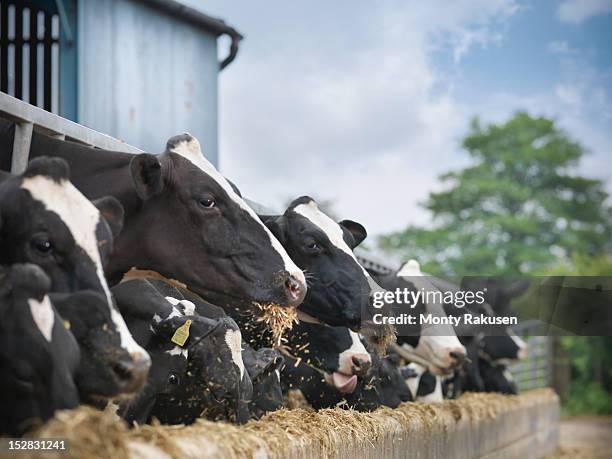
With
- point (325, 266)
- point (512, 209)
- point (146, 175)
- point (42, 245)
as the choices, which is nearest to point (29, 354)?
point (42, 245)

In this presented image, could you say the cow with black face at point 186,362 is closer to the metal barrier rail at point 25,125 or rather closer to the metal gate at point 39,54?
the metal barrier rail at point 25,125

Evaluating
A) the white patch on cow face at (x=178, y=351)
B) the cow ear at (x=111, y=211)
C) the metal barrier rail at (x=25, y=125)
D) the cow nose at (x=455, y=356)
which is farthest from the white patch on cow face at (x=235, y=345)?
the cow nose at (x=455, y=356)

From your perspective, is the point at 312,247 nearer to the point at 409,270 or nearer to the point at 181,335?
the point at 181,335

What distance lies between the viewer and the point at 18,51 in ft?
36.1

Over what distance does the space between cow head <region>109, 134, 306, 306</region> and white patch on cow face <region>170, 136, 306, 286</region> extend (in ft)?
0.06

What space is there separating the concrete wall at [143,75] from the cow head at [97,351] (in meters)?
7.20

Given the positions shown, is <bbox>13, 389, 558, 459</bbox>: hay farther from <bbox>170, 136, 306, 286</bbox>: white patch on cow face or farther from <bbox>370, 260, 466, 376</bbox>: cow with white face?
<bbox>170, 136, 306, 286</bbox>: white patch on cow face

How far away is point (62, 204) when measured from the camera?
402 cm

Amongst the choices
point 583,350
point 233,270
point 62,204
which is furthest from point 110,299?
point 583,350

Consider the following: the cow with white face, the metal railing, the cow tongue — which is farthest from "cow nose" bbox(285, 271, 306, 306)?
the metal railing

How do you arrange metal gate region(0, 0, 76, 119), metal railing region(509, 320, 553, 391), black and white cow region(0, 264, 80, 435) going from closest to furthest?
black and white cow region(0, 264, 80, 435) < metal gate region(0, 0, 76, 119) < metal railing region(509, 320, 553, 391)

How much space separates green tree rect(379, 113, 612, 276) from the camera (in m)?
41.6

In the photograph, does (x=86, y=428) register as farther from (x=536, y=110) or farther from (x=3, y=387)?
(x=536, y=110)

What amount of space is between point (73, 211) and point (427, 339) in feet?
20.2
